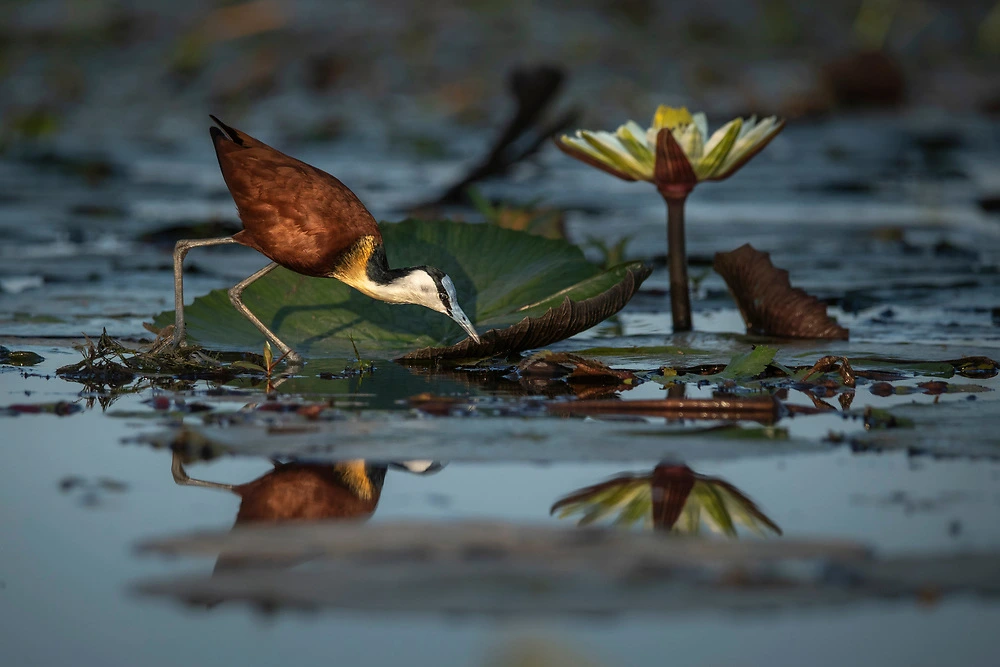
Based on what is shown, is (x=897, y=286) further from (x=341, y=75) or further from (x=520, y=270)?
(x=341, y=75)

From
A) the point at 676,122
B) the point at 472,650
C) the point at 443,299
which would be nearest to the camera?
the point at 472,650

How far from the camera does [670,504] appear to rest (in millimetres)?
2865

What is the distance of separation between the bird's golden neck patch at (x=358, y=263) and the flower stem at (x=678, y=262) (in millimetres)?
1138

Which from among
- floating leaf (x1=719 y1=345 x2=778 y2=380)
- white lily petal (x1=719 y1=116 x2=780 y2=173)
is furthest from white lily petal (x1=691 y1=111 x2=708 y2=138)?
floating leaf (x1=719 y1=345 x2=778 y2=380)

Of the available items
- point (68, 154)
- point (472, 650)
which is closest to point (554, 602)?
point (472, 650)

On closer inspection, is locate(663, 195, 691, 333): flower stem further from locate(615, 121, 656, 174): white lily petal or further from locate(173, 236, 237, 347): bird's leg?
locate(173, 236, 237, 347): bird's leg

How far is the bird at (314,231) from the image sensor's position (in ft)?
14.8

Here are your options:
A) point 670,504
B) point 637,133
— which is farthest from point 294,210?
point 670,504

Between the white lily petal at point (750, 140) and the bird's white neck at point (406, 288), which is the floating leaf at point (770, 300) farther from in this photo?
the bird's white neck at point (406, 288)

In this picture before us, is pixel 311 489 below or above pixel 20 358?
below

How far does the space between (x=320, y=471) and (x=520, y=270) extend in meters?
2.18

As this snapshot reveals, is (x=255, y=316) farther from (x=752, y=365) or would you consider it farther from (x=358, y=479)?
(x=358, y=479)

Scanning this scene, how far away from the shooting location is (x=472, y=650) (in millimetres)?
2107

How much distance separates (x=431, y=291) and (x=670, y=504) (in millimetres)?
1833
